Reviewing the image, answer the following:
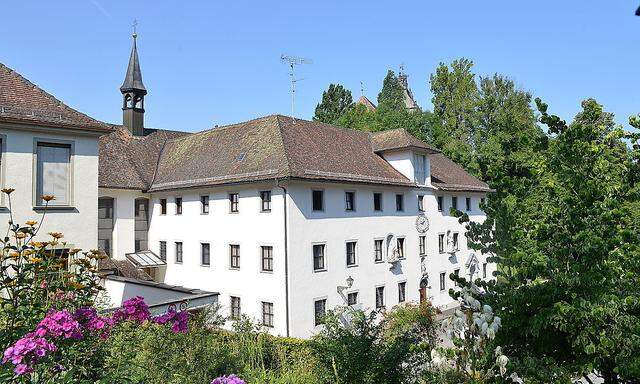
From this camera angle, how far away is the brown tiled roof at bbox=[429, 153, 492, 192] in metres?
32.8

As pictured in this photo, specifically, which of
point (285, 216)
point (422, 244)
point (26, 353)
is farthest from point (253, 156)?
point (26, 353)

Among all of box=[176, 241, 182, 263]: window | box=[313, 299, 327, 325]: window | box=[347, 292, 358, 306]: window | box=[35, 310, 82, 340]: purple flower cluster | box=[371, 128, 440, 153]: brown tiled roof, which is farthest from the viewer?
box=[371, 128, 440, 153]: brown tiled roof

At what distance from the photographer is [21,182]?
13.0 m

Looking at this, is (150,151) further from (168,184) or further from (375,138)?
(375,138)

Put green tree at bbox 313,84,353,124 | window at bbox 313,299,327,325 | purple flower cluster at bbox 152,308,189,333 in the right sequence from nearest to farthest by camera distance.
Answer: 1. purple flower cluster at bbox 152,308,189,333
2. window at bbox 313,299,327,325
3. green tree at bbox 313,84,353,124

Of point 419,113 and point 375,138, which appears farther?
point 419,113

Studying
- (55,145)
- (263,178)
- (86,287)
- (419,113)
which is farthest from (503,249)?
(419,113)

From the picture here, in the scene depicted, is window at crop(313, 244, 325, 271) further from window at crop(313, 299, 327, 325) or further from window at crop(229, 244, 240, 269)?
window at crop(229, 244, 240, 269)

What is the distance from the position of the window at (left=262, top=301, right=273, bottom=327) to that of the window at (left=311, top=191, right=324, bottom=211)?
16.9ft

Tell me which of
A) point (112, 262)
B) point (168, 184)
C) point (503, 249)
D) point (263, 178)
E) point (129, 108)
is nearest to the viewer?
point (503, 249)

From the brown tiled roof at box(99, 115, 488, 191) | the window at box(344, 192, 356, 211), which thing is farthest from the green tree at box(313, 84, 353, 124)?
the window at box(344, 192, 356, 211)

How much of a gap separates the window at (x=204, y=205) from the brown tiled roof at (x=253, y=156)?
2.93 ft

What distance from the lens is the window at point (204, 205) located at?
1025 inches

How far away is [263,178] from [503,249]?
1744cm
